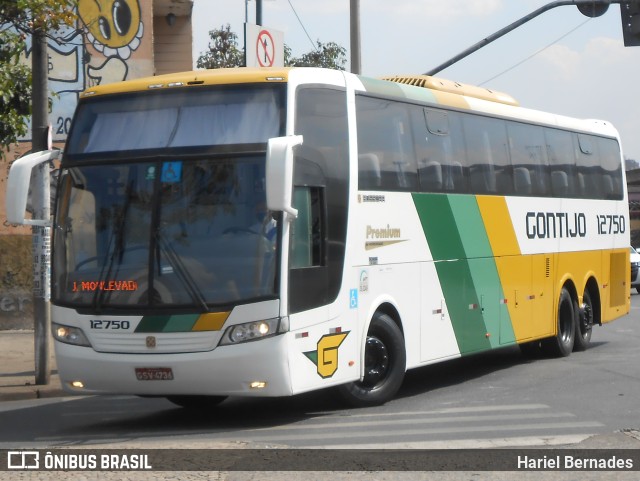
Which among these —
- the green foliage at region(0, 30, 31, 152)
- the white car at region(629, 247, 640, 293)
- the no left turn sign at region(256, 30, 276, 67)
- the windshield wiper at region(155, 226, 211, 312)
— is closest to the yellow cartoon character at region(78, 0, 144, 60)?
the no left turn sign at region(256, 30, 276, 67)

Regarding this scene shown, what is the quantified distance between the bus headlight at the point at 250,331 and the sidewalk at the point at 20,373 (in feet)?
14.7

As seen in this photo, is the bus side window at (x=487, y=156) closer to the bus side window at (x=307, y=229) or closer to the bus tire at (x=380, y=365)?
the bus tire at (x=380, y=365)

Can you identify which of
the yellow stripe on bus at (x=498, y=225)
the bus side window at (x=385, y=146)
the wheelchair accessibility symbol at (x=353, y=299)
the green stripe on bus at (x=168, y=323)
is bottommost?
the green stripe on bus at (x=168, y=323)

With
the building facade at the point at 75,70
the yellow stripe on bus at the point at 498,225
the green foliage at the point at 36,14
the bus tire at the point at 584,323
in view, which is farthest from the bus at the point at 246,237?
the building facade at the point at 75,70

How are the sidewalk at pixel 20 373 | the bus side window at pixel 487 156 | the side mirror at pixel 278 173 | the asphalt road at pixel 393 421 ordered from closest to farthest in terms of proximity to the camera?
1. the asphalt road at pixel 393 421
2. the side mirror at pixel 278 173
3. the sidewalk at pixel 20 373
4. the bus side window at pixel 487 156

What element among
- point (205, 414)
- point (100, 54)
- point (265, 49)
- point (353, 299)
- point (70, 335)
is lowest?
point (205, 414)

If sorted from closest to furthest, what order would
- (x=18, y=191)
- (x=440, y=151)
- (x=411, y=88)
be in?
(x=18, y=191) < (x=411, y=88) < (x=440, y=151)

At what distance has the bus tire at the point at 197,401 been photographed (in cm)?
1221

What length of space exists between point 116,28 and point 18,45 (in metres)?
9.08

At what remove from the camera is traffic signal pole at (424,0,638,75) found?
2095cm

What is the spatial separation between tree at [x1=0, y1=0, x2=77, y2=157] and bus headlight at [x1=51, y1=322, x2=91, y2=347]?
3.60 meters

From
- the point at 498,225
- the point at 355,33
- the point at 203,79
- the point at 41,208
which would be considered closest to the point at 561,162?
the point at 498,225

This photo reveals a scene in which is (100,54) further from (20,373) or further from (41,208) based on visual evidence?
(41,208)

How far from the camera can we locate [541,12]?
69.6ft
